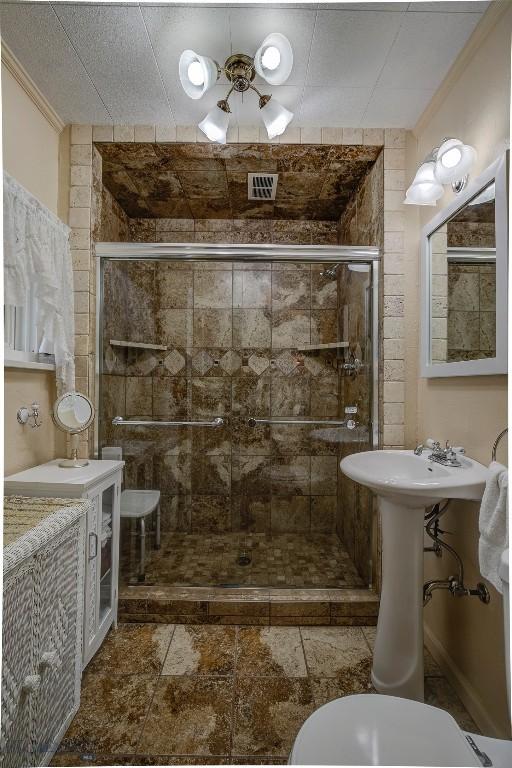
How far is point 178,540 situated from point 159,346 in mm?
1033

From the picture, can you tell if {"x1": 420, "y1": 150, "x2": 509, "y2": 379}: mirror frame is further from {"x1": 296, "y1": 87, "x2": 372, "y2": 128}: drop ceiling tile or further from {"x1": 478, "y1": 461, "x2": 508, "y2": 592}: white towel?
{"x1": 296, "y1": 87, "x2": 372, "y2": 128}: drop ceiling tile

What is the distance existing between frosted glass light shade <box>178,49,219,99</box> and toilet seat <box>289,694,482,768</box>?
194cm

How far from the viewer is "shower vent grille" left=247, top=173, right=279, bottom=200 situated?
2.24 metres

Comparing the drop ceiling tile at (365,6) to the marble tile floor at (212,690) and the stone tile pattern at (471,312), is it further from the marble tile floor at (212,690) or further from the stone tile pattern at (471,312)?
the marble tile floor at (212,690)

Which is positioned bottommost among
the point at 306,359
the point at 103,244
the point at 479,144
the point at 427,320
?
the point at 306,359

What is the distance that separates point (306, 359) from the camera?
6.88 feet

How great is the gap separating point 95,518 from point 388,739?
1.19 meters

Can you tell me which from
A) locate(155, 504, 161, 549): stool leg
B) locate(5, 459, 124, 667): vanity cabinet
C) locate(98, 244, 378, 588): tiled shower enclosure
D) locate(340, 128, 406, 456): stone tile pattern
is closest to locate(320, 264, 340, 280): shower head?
locate(98, 244, 378, 588): tiled shower enclosure

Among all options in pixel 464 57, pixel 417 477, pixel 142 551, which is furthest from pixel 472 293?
pixel 142 551

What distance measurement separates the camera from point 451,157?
4.82 feet

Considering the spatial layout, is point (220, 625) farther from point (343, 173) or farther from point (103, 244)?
point (343, 173)

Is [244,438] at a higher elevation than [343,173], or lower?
lower

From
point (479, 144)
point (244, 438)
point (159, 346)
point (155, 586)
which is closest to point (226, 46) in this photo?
point (479, 144)

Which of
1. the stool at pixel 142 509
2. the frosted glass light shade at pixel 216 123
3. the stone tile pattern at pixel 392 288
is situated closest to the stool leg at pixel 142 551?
the stool at pixel 142 509
